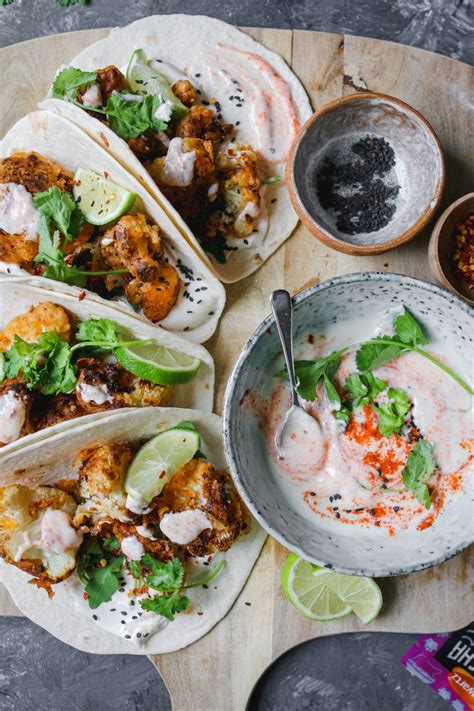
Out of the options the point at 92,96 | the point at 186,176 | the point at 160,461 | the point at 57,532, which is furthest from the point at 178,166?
the point at 57,532

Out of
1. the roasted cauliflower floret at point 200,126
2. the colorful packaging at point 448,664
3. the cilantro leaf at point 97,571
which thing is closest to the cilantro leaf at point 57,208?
the roasted cauliflower floret at point 200,126

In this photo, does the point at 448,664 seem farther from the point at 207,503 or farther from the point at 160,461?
the point at 160,461

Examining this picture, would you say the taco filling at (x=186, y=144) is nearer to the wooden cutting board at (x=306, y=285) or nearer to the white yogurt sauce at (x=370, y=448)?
the wooden cutting board at (x=306, y=285)

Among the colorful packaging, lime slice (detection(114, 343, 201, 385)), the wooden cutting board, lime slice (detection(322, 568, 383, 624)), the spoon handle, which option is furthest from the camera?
the colorful packaging

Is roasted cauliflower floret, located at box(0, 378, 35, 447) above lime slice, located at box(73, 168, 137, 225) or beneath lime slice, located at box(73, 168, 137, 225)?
beneath

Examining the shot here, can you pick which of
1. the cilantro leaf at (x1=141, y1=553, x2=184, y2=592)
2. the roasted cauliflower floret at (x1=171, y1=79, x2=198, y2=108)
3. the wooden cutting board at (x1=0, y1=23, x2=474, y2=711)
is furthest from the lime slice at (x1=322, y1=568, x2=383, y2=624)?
the roasted cauliflower floret at (x1=171, y1=79, x2=198, y2=108)

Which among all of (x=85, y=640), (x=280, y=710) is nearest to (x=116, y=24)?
(x=85, y=640)

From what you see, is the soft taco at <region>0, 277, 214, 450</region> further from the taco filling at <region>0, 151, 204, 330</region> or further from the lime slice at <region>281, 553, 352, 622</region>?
the lime slice at <region>281, 553, 352, 622</region>

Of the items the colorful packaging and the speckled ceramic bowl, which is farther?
the colorful packaging

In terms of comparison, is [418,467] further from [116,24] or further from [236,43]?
[116,24]
